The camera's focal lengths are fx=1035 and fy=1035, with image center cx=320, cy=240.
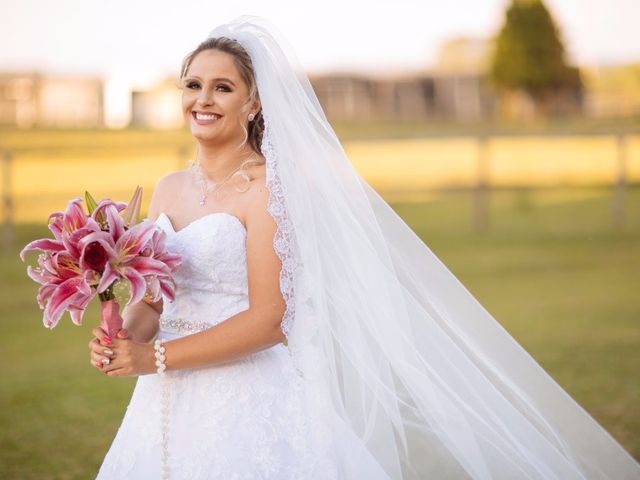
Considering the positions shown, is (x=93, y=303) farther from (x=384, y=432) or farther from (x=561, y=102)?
(x=561, y=102)

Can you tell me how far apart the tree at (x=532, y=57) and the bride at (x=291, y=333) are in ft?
167

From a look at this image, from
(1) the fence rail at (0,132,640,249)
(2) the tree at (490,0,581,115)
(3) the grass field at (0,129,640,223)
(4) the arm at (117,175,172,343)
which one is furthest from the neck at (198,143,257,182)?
(2) the tree at (490,0,581,115)

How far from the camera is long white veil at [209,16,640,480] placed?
3129 mm

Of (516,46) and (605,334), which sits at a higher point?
(516,46)

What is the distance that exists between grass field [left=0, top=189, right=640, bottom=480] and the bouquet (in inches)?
92.4

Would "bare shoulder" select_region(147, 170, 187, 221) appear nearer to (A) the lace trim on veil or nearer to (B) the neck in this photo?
(B) the neck

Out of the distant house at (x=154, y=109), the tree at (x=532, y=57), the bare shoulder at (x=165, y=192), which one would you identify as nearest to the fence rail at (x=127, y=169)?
the bare shoulder at (x=165, y=192)

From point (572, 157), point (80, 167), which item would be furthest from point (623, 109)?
point (80, 167)

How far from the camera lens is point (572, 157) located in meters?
32.2

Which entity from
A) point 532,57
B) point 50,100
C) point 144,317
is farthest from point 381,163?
point 144,317

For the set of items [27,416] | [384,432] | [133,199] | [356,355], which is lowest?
[27,416]

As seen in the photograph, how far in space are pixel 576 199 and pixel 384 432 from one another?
17.2 m

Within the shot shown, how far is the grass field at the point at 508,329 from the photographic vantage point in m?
5.51

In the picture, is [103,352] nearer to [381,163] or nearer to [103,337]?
[103,337]
